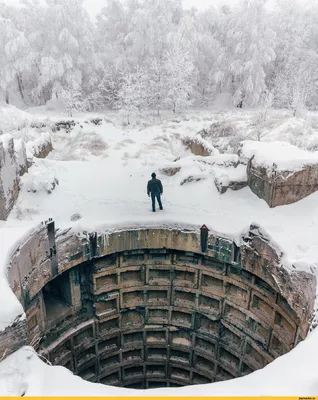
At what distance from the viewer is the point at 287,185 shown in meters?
13.2

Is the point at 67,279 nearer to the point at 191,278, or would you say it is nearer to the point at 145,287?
the point at 145,287

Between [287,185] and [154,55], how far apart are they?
35.2 meters

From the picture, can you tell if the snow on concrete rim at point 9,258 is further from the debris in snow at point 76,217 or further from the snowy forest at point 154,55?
the snowy forest at point 154,55

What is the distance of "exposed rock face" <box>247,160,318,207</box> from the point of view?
42.9 ft

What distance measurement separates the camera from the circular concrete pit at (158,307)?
12742 millimetres

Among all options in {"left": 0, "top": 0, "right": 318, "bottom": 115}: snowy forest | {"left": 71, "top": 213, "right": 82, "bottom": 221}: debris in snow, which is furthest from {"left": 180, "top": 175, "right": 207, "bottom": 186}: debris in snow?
{"left": 0, "top": 0, "right": 318, "bottom": 115}: snowy forest

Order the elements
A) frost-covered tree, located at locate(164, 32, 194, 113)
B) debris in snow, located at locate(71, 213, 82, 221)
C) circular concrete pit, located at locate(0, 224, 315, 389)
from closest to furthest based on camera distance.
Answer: circular concrete pit, located at locate(0, 224, 315, 389), debris in snow, located at locate(71, 213, 82, 221), frost-covered tree, located at locate(164, 32, 194, 113)

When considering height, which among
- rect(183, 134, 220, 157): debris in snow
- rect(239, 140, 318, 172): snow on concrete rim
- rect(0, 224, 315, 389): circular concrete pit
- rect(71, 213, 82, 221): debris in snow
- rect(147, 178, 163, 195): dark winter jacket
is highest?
rect(239, 140, 318, 172): snow on concrete rim

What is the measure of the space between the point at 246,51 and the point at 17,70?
26567mm

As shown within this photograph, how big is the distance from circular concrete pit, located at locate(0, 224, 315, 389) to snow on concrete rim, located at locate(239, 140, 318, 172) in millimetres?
2847

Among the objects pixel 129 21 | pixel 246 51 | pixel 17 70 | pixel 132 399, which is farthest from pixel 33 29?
pixel 132 399

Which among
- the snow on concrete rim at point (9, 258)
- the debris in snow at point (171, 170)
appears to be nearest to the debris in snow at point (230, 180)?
the debris in snow at point (171, 170)

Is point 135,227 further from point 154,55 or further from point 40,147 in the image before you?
point 154,55

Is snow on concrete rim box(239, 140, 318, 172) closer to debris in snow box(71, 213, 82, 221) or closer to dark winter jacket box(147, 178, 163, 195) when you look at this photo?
dark winter jacket box(147, 178, 163, 195)
